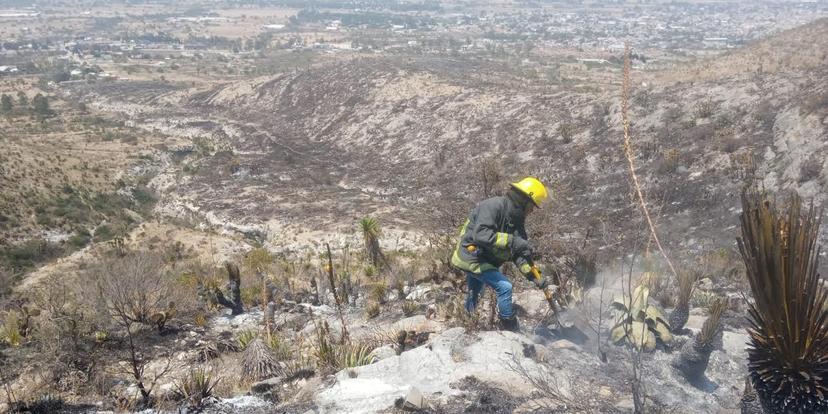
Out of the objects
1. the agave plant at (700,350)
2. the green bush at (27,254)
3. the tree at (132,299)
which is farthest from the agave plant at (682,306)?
the green bush at (27,254)

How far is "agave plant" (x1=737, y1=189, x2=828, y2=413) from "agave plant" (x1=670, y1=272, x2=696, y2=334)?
2.41 m

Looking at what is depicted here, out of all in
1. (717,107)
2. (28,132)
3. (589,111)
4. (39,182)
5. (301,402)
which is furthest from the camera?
(28,132)

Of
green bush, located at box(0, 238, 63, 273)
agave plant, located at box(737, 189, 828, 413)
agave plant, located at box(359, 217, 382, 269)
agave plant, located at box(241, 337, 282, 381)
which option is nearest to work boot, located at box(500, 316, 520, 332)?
agave plant, located at box(241, 337, 282, 381)

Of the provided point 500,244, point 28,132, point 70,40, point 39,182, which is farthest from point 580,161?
point 70,40

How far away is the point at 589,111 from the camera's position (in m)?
24.4

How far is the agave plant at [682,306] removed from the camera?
5.04 meters

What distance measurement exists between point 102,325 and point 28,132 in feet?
121

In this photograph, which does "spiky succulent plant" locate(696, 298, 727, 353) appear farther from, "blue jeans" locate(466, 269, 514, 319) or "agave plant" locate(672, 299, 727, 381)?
"blue jeans" locate(466, 269, 514, 319)

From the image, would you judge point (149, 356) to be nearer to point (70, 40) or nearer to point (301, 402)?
point (301, 402)

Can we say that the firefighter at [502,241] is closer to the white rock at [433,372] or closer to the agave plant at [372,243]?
the white rock at [433,372]

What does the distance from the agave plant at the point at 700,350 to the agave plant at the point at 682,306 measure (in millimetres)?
609

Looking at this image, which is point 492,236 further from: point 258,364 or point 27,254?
point 27,254

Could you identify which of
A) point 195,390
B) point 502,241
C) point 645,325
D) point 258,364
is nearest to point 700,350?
point 645,325

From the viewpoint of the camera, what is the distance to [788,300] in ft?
7.90
